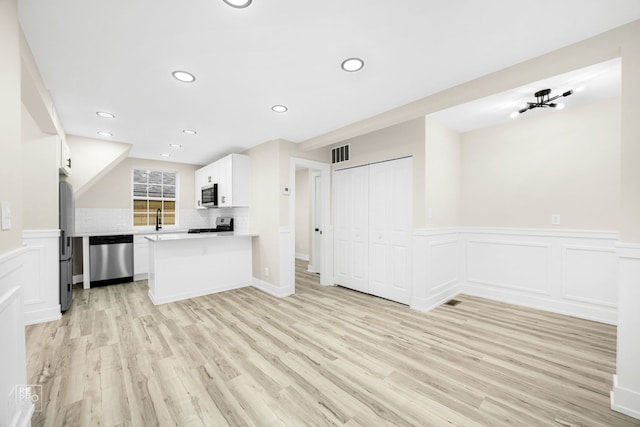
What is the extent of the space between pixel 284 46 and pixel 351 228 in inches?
120

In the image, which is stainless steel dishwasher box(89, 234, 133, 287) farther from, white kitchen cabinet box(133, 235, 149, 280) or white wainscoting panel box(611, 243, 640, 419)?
white wainscoting panel box(611, 243, 640, 419)

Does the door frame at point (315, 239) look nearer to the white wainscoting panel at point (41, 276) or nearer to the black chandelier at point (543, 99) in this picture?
the black chandelier at point (543, 99)

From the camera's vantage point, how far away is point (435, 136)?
3561mm

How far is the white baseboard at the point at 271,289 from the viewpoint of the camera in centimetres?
404

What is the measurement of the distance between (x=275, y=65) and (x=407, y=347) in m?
2.85

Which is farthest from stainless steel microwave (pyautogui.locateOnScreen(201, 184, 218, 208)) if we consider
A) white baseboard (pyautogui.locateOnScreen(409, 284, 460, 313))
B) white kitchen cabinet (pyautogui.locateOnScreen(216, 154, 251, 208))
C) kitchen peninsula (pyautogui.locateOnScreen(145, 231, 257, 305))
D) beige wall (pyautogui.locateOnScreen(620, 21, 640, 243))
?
beige wall (pyautogui.locateOnScreen(620, 21, 640, 243))

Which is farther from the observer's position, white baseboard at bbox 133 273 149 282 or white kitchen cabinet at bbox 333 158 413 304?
white baseboard at bbox 133 273 149 282

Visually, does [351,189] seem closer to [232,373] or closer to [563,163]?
[563,163]

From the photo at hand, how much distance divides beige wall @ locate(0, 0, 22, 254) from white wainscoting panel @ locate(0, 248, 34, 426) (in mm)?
107

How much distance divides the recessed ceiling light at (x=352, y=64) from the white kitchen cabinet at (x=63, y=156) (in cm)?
368

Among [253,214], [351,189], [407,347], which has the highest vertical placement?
[351,189]

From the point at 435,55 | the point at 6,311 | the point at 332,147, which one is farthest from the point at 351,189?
the point at 6,311

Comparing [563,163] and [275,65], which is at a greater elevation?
[275,65]

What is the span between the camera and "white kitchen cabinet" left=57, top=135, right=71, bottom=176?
3312mm
